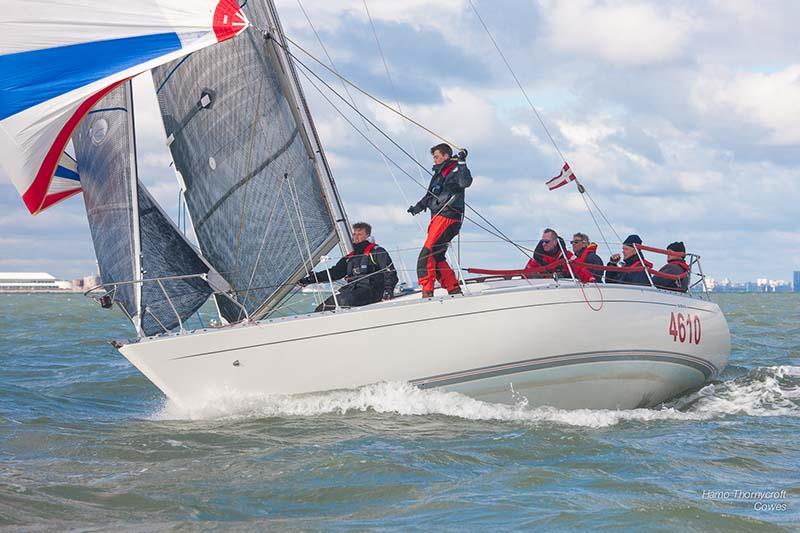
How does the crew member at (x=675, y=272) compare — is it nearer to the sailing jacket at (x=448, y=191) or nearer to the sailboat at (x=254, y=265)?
the sailboat at (x=254, y=265)

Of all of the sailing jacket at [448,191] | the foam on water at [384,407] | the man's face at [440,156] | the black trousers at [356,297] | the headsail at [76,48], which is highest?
the headsail at [76,48]

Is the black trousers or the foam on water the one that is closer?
the foam on water

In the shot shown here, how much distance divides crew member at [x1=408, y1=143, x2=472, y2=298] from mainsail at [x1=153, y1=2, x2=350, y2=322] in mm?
1369

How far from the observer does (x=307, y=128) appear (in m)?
9.34

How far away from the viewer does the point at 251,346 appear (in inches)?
304

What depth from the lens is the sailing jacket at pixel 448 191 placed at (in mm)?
8188

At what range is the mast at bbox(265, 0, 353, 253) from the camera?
29.8 feet

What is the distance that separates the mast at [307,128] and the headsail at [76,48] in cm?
146

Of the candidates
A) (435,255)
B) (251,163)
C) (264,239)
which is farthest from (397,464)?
(251,163)

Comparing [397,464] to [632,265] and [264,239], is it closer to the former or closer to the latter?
[264,239]

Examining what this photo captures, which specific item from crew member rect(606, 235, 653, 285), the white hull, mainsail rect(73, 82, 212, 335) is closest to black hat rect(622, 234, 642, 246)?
crew member rect(606, 235, 653, 285)

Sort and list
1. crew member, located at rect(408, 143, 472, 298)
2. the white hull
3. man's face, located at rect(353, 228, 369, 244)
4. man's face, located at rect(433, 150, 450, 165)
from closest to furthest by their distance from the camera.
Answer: the white hull, crew member, located at rect(408, 143, 472, 298), man's face, located at rect(433, 150, 450, 165), man's face, located at rect(353, 228, 369, 244)

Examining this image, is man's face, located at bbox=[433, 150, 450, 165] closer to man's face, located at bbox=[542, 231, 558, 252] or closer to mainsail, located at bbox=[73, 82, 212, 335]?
man's face, located at bbox=[542, 231, 558, 252]

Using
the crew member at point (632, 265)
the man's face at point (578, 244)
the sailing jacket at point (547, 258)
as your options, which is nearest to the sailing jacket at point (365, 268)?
the sailing jacket at point (547, 258)
